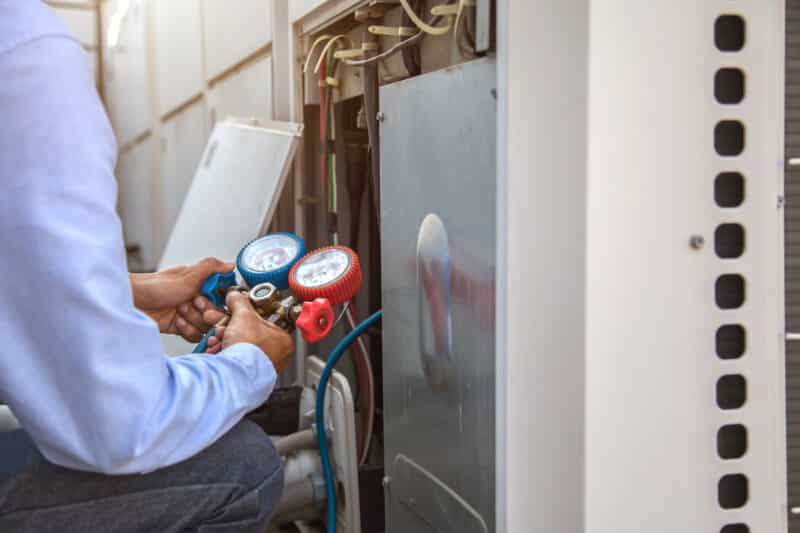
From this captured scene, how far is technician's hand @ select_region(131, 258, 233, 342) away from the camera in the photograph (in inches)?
51.7

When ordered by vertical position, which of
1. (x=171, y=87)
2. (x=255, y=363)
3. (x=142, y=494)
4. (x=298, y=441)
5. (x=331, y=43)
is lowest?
(x=298, y=441)

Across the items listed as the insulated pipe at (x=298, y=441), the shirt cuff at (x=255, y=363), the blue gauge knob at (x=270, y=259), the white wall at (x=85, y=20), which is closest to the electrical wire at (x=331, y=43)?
the blue gauge knob at (x=270, y=259)

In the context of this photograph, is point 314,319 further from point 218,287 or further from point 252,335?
point 218,287

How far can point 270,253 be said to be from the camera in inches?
53.1

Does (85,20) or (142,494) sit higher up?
(85,20)

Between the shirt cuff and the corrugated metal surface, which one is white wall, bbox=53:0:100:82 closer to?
the shirt cuff

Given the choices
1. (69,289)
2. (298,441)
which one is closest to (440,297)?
(69,289)

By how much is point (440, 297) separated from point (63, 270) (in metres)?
0.58

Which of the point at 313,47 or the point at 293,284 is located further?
the point at 313,47

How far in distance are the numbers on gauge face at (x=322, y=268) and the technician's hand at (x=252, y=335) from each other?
11 cm

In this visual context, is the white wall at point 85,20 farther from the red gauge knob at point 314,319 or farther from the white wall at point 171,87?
the red gauge knob at point 314,319

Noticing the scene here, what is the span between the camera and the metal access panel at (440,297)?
3.43 feet

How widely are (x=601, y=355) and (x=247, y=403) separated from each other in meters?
0.42

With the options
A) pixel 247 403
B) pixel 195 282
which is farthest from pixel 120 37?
pixel 247 403
